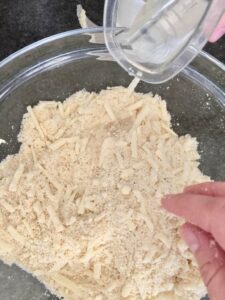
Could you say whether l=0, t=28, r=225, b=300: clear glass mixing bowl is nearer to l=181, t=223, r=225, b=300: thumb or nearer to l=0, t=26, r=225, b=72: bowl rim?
l=0, t=26, r=225, b=72: bowl rim

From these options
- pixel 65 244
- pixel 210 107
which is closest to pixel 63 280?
pixel 65 244

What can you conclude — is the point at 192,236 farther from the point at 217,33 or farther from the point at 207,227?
the point at 217,33

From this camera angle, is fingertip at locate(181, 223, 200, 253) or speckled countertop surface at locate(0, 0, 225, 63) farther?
speckled countertop surface at locate(0, 0, 225, 63)

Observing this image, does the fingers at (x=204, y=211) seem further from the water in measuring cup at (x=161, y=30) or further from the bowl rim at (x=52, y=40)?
the bowl rim at (x=52, y=40)

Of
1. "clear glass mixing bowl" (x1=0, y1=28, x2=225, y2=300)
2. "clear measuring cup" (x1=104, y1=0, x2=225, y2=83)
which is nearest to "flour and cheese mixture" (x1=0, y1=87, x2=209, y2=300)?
"clear glass mixing bowl" (x1=0, y1=28, x2=225, y2=300)

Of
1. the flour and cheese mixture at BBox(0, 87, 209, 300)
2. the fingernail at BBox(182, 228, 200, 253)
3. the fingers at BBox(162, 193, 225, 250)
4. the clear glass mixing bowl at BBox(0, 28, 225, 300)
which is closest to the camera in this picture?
the fingers at BBox(162, 193, 225, 250)

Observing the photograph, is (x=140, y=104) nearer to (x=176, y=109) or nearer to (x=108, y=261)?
(x=176, y=109)
